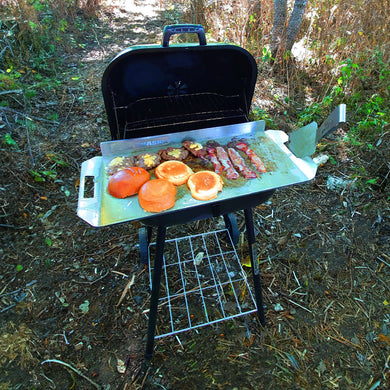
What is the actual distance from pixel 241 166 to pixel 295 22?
4532mm

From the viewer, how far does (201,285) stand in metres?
3.04

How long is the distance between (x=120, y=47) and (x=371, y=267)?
746 cm

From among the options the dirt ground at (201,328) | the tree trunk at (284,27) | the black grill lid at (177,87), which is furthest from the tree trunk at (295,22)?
the black grill lid at (177,87)

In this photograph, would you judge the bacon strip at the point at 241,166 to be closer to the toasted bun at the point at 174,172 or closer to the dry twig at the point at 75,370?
the toasted bun at the point at 174,172

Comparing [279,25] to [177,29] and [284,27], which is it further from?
[177,29]

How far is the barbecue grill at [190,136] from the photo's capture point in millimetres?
1906

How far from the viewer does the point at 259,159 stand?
2264 millimetres

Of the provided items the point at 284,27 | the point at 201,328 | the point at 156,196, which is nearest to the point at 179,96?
the point at 156,196

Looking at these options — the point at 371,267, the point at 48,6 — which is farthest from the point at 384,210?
the point at 48,6

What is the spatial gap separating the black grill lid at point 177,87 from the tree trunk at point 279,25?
373cm

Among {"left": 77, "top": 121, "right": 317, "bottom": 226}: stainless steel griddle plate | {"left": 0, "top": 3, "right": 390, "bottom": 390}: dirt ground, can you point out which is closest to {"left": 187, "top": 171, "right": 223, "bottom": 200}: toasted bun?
{"left": 77, "top": 121, "right": 317, "bottom": 226}: stainless steel griddle plate

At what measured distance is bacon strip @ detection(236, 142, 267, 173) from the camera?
86.8 inches

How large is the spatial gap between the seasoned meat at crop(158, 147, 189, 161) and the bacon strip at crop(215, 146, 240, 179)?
0.93 ft

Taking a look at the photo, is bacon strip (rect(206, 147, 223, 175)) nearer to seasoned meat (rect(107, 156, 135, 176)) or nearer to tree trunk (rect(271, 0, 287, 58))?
seasoned meat (rect(107, 156, 135, 176))
